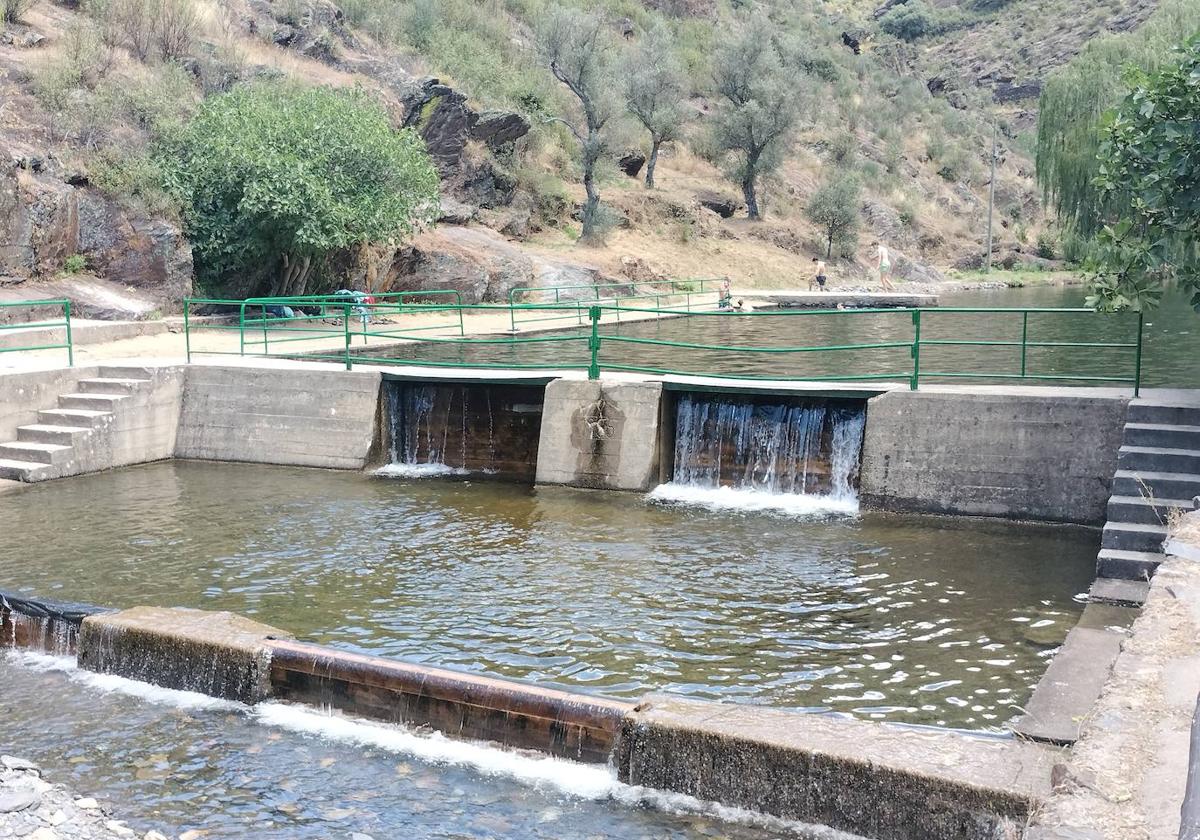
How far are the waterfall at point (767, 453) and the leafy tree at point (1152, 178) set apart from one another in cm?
356

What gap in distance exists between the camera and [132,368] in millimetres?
17422

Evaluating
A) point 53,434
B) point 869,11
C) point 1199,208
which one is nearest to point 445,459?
point 53,434

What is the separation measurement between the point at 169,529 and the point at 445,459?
15.2 feet

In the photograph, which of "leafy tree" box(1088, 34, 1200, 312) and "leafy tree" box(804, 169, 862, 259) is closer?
"leafy tree" box(1088, 34, 1200, 312)

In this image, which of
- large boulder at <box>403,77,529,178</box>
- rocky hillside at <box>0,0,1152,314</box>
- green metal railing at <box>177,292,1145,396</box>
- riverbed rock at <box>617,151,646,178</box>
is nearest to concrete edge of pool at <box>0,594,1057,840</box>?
green metal railing at <box>177,292,1145,396</box>

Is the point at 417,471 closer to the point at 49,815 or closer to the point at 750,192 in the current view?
the point at 49,815

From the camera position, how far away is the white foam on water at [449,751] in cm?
716

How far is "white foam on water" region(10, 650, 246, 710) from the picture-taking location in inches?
331

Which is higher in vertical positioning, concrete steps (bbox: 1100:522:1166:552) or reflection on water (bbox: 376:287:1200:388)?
reflection on water (bbox: 376:287:1200:388)

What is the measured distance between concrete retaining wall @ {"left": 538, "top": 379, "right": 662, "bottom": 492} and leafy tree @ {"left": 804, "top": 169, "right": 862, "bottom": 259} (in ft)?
138

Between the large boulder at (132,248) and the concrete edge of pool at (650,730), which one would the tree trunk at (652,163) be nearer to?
the large boulder at (132,248)

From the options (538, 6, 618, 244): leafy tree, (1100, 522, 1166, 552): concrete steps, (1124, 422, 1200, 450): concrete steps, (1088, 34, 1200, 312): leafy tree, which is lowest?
(1100, 522, 1166, 552): concrete steps

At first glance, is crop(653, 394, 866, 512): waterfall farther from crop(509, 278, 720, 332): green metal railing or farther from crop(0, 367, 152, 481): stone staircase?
crop(509, 278, 720, 332): green metal railing

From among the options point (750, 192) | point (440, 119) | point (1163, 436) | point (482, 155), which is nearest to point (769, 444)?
point (1163, 436)
